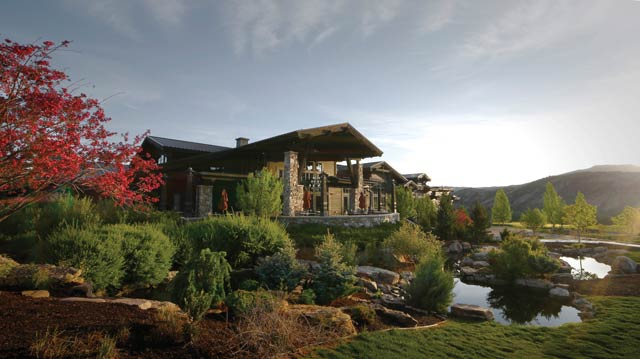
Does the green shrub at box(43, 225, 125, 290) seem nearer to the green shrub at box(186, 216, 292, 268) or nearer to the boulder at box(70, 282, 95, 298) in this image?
the boulder at box(70, 282, 95, 298)

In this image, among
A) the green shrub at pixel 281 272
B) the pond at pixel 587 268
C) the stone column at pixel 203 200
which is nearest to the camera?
the green shrub at pixel 281 272

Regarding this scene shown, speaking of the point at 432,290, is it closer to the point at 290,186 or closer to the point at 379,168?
the point at 290,186

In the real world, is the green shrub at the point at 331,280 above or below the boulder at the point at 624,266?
above

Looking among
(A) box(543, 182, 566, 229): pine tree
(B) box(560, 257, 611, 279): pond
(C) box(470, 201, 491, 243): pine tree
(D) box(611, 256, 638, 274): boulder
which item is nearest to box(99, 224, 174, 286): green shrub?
(B) box(560, 257, 611, 279): pond

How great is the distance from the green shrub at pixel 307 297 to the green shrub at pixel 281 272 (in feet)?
1.32

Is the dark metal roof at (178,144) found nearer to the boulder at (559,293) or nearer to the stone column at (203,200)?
the stone column at (203,200)

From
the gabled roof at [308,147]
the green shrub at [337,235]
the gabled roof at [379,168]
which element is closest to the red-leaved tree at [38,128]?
the green shrub at [337,235]

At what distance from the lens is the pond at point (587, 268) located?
1480 centimetres

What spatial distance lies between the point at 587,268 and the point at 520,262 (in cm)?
720

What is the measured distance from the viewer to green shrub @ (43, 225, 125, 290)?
7285mm

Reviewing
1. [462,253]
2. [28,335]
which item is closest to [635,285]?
[462,253]

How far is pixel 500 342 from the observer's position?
6719 millimetres

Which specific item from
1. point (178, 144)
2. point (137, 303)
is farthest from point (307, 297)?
point (178, 144)

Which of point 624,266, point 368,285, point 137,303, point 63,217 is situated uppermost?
point 63,217
